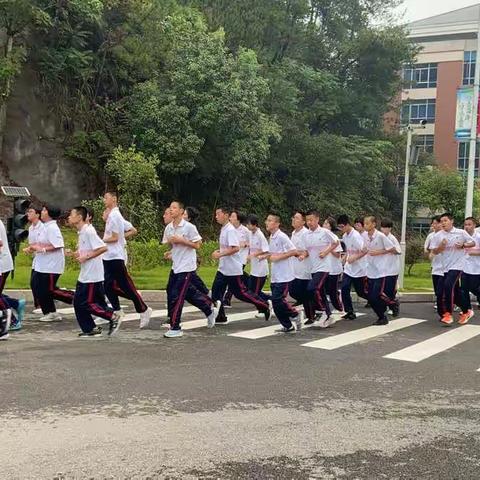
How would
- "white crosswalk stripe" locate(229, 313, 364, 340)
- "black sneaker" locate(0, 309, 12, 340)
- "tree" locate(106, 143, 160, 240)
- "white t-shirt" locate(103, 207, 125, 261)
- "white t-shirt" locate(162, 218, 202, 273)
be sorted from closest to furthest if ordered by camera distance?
1. "black sneaker" locate(0, 309, 12, 340)
2. "white t-shirt" locate(162, 218, 202, 273)
3. "white crosswalk stripe" locate(229, 313, 364, 340)
4. "white t-shirt" locate(103, 207, 125, 261)
5. "tree" locate(106, 143, 160, 240)

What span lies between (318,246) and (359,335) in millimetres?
1446

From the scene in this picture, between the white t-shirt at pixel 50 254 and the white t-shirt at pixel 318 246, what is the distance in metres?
3.56

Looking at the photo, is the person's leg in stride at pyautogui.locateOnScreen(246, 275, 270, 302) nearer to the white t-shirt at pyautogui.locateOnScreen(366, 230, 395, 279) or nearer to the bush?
the white t-shirt at pyautogui.locateOnScreen(366, 230, 395, 279)

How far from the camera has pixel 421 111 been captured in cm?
5694

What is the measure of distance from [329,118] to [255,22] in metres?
7.30

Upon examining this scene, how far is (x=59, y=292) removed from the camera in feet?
30.8

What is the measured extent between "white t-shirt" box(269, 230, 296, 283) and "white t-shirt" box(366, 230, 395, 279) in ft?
5.64

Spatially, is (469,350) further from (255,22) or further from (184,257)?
(255,22)

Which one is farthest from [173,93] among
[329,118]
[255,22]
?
[329,118]

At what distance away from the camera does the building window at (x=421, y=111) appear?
56.2 m

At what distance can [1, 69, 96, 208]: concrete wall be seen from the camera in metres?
24.8

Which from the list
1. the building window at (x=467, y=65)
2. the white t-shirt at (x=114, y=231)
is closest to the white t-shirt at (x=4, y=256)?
the white t-shirt at (x=114, y=231)

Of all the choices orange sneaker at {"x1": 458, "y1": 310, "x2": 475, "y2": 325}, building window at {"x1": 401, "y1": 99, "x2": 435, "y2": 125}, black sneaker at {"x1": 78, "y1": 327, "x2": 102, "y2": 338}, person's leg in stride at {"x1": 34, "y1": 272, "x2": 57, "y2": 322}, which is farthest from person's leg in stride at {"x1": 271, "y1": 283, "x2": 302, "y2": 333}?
building window at {"x1": 401, "y1": 99, "x2": 435, "y2": 125}

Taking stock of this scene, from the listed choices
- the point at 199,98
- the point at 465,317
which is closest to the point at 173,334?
the point at 465,317
